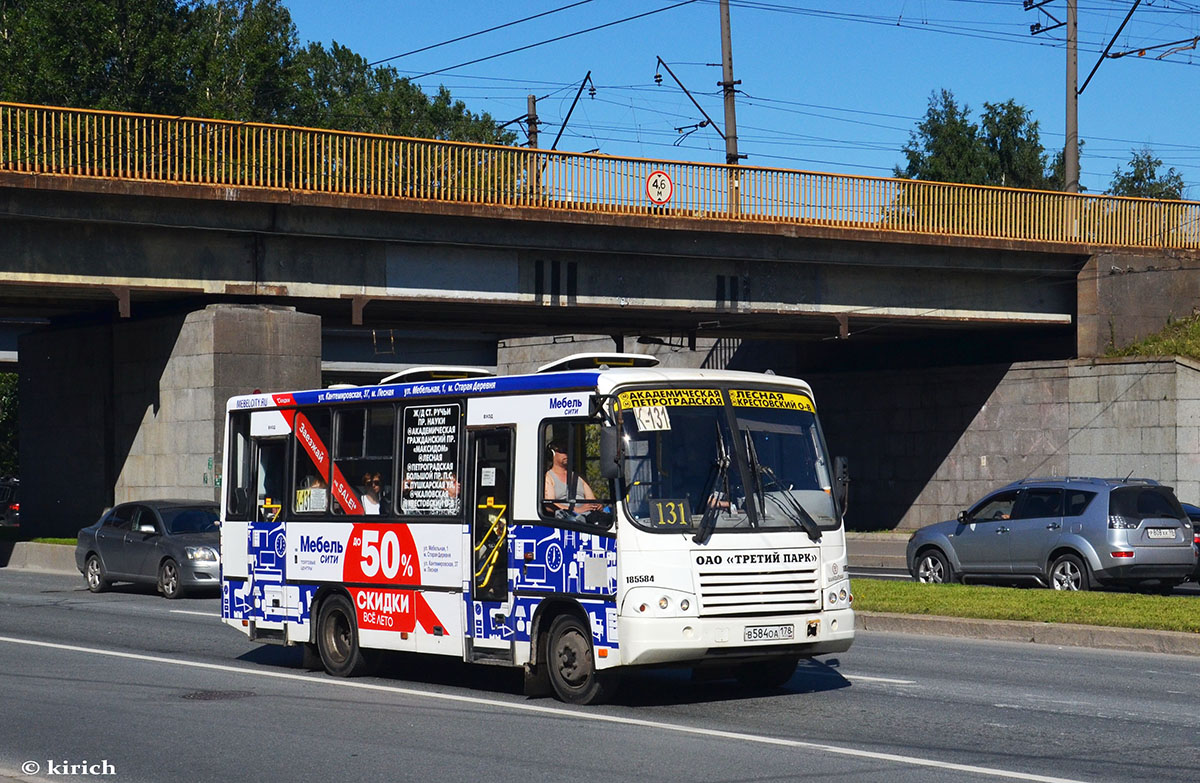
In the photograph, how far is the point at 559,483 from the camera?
39.0 ft

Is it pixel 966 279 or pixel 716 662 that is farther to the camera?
pixel 966 279

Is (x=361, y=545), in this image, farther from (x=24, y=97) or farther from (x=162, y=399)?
(x=24, y=97)

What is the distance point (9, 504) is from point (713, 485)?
4615 cm

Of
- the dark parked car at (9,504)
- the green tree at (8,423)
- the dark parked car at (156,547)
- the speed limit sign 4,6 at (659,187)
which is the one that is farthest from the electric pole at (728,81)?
the green tree at (8,423)

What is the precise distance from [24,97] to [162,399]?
3466 centimetres

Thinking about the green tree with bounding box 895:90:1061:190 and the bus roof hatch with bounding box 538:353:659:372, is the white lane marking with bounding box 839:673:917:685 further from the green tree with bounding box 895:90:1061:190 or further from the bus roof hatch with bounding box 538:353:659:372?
the green tree with bounding box 895:90:1061:190

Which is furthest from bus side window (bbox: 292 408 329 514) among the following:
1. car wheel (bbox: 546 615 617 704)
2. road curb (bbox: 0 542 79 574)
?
road curb (bbox: 0 542 79 574)

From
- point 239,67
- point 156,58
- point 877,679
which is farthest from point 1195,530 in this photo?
point 239,67

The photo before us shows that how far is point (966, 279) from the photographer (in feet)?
120

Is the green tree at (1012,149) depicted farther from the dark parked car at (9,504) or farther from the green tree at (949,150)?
the dark parked car at (9,504)

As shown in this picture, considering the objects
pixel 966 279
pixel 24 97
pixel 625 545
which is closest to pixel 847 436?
pixel 966 279

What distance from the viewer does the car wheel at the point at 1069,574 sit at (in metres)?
20.6

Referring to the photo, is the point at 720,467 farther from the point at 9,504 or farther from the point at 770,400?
the point at 9,504

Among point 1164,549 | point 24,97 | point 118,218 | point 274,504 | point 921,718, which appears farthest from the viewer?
point 24,97
